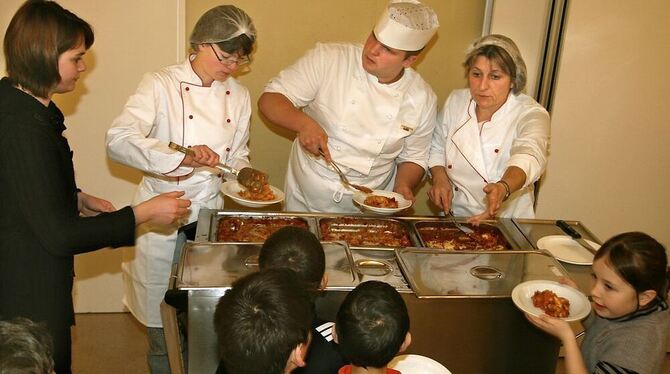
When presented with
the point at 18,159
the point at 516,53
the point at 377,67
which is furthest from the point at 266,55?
the point at 18,159

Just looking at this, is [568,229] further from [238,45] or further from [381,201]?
[238,45]

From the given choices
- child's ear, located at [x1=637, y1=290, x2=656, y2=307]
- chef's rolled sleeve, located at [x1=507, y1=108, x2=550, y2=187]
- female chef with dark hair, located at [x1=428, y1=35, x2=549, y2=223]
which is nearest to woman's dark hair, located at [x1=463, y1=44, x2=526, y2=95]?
female chef with dark hair, located at [x1=428, y1=35, x2=549, y2=223]

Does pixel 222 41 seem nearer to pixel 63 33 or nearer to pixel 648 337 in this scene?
pixel 63 33

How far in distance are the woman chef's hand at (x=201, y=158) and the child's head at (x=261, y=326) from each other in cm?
84

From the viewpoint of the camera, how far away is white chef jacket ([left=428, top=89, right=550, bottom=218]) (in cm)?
215

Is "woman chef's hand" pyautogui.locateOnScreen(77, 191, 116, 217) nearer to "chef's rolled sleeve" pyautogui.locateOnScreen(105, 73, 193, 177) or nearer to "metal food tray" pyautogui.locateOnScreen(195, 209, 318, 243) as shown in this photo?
"chef's rolled sleeve" pyautogui.locateOnScreen(105, 73, 193, 177)

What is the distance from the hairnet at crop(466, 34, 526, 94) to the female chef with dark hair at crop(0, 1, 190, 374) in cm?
120

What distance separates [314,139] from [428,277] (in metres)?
0.69

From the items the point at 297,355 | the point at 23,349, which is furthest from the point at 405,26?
the point at 23,349

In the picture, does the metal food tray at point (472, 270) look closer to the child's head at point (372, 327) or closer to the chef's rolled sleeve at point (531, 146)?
the chef's rolled sleeve at point (531, 146)

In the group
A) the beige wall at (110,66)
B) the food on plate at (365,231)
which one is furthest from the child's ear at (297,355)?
the beige wall at (110,66)

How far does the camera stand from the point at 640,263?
152 cm

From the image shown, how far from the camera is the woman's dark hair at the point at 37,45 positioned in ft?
4.95

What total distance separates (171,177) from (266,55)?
2.75ft
